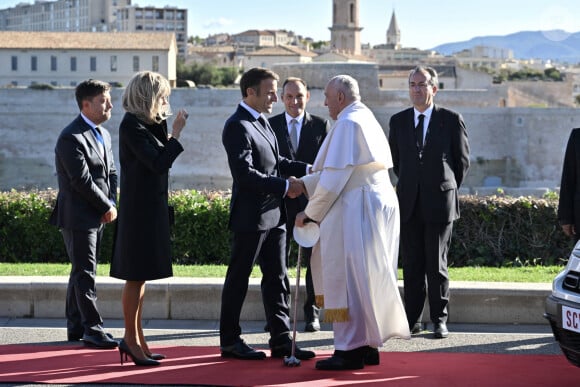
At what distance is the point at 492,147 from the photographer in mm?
48219

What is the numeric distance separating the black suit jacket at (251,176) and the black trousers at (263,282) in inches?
3.2

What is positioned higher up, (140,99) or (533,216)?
(140,99)

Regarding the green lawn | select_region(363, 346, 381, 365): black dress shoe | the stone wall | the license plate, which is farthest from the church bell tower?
the license plate

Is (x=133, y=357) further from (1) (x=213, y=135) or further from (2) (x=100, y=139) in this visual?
(1) (x=213, y=135)

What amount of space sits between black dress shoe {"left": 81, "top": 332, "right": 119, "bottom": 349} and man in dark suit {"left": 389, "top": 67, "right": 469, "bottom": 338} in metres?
1.93

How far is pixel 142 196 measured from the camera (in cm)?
603

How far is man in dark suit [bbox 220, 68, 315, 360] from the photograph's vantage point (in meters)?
6.14

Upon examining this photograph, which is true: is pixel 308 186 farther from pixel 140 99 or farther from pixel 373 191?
pixel 140 99

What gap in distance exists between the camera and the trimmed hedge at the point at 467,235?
30.3 ft

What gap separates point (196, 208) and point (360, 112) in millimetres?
3566

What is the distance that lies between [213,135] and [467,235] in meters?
38.4

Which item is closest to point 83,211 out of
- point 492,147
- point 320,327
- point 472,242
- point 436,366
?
point 320,327

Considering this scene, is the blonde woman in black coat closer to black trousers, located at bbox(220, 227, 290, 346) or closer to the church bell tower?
black trousers, located at bbox(220, 227, 290, 346)

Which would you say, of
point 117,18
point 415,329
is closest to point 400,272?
point 415,329
